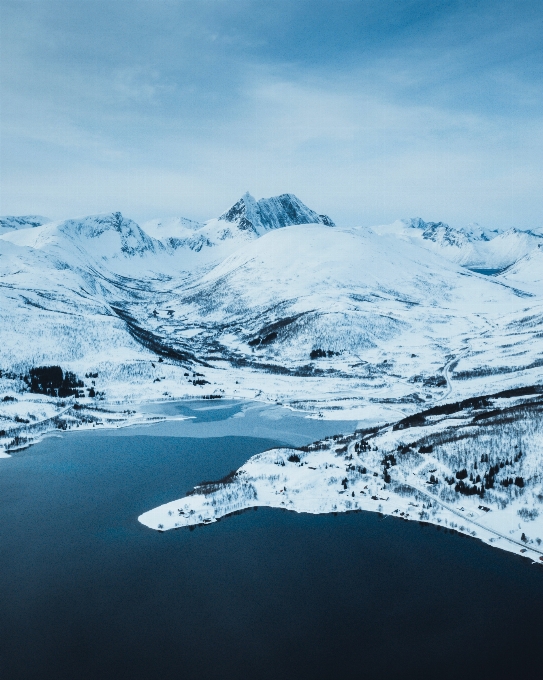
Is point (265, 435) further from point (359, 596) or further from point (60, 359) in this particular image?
point (60, 359)

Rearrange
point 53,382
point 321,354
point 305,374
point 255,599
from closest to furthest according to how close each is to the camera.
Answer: point 255,599 < point 53,382 < point 305,374 < point 321,354

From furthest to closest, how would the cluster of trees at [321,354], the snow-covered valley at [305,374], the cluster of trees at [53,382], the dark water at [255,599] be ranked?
the cluster of trees at [321,354] < the cluster of trees at [53,382] < the snow-covered valley at [305,374] < the dark water at [255,599]

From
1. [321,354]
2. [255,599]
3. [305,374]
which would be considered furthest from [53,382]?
[255,599]

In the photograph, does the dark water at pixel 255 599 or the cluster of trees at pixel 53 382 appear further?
the cluster of trees at pixel 53 382

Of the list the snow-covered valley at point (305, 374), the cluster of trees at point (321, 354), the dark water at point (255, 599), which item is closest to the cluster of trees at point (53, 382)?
the snow-covered valley at point (305, 374)

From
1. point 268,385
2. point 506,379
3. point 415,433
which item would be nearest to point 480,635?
point 415,433

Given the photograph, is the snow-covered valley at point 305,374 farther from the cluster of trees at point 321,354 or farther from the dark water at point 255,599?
the dark water at point 255,599

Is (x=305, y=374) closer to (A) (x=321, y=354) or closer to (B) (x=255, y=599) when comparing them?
(A) (x=321, y=354)

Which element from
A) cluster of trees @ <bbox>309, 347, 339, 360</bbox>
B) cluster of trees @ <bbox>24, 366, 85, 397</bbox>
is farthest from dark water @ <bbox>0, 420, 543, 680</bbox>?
Answer: cluster of trees @ <bbox>309, 347, 339, 360</bbox>
